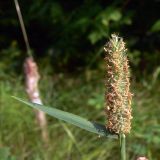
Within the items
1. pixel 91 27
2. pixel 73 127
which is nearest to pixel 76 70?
pixel 91 27

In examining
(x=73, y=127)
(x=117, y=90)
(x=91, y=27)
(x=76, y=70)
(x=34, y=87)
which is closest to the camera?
(x=117, y=90)

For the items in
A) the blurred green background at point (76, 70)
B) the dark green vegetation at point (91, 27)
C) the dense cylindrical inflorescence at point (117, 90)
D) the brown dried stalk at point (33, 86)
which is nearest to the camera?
the dense cylindrical inflorescence at point (117, 90)

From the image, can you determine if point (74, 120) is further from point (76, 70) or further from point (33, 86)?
point (76, 70)

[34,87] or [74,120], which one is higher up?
[34,87]

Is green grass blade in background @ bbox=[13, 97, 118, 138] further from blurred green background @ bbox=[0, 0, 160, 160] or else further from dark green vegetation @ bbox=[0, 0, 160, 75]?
dark green vegetation @ bbox=[0, 0, 160, 75]

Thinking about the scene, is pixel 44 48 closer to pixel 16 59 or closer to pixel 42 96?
pixel 16 59

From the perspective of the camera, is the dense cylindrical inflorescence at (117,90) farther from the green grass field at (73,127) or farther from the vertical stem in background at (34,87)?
the vertical stem in background at (34,87)

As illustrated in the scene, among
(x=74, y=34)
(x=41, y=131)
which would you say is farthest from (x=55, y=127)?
(x=74, y=34)

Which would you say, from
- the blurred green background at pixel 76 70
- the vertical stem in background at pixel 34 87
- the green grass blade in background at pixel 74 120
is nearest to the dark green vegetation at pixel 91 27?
the blurred green background at pixel 76 70
